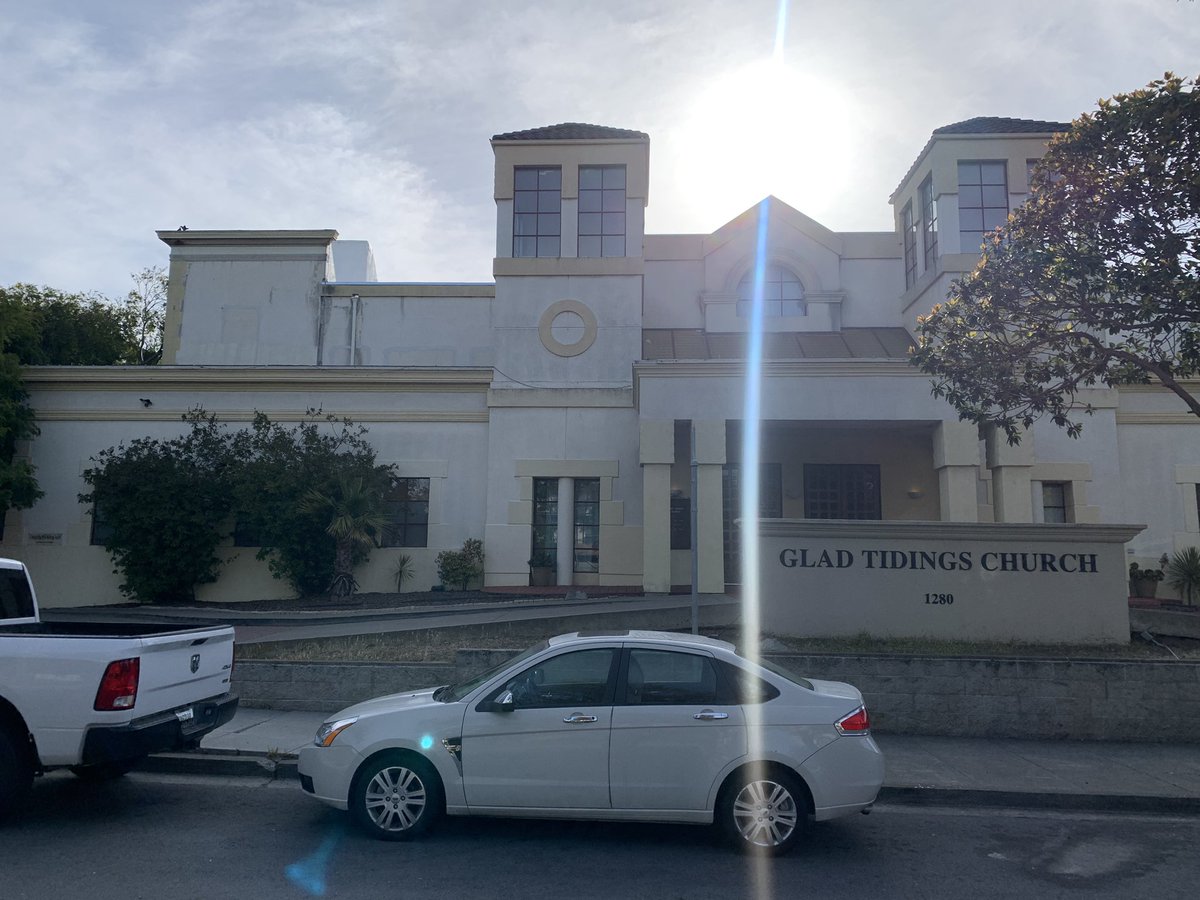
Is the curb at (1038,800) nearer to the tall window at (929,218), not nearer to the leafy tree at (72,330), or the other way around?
the tall window at (929,218)

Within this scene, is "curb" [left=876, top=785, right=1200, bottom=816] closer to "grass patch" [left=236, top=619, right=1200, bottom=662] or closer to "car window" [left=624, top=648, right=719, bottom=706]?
"car window" [left=624, top=648, right=719, bottom=706]

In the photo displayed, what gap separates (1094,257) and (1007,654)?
4.93m

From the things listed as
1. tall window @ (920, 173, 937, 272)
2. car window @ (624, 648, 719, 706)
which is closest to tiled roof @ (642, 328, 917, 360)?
tall window @ (920, 173, 937, 272)

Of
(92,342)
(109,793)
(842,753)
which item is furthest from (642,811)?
(92,342)

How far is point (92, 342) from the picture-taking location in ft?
96.9

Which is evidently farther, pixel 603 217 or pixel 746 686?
pixel 603 217

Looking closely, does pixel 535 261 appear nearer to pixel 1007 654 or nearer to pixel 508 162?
pixel 508 162

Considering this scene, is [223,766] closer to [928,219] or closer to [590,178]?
[590,178]

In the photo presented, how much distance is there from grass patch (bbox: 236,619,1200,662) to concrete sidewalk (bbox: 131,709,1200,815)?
155 centimetres

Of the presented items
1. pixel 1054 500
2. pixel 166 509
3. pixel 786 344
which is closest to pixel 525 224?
pixel 786 344

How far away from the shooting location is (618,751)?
617 centimetres

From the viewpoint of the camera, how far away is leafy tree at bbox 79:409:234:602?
1956 cm

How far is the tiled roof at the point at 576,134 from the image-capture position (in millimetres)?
21656

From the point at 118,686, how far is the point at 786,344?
60.0ft
